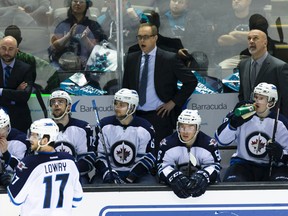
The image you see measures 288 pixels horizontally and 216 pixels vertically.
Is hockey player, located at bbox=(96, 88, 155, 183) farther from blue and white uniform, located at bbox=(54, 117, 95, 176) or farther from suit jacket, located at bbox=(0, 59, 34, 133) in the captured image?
suit jacket, located at bbox=(0, 59, 34, 133)

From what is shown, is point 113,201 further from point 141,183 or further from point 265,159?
point 265,159

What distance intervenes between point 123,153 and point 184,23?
139 centimetres

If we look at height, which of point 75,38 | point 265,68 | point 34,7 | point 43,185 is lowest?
point 43,185

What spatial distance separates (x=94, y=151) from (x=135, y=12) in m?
1.40

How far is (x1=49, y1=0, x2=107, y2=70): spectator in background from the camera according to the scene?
386 inches

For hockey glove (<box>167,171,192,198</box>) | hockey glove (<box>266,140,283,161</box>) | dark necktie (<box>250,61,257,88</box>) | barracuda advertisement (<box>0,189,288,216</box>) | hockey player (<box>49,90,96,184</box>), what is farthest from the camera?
dark necktie (<box>250,61,257,88</box>)

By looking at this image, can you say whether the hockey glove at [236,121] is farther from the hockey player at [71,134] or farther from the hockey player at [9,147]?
the hockey player at [9,147]

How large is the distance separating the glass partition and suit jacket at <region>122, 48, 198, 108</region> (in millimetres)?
214

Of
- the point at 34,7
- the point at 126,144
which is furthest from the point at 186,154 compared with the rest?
the point at 34,7

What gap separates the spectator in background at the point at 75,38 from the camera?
9805mm

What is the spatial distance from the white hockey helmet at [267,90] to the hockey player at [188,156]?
1.89ft

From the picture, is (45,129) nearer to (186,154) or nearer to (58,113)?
(58,113)

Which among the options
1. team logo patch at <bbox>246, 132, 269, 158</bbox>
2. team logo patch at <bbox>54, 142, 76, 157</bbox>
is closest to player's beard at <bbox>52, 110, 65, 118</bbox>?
team logo patch at <bbox>54, 142, 76, 157</bbox>

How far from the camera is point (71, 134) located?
9.25 m
